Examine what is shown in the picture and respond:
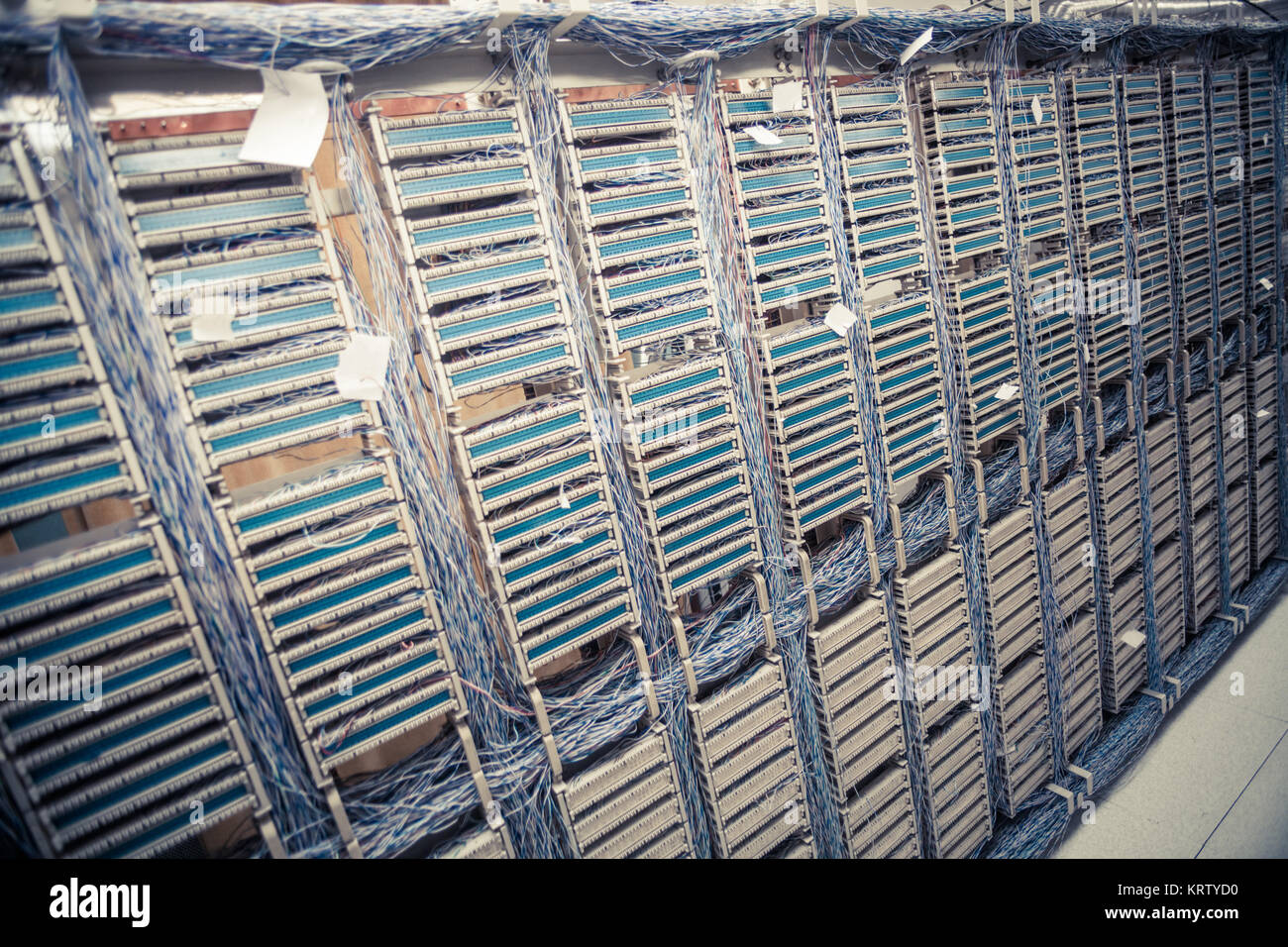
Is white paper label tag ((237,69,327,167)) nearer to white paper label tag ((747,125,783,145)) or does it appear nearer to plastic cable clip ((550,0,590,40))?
plastic cable clip ((550,0,590,40))

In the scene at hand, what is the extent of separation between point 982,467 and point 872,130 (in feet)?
4.35

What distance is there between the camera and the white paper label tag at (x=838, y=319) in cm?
212

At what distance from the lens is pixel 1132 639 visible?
3.29m

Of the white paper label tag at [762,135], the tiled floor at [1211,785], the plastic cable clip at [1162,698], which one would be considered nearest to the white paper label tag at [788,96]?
the white paper label tag at [762,135]

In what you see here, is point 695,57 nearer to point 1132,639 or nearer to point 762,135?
point 762,135

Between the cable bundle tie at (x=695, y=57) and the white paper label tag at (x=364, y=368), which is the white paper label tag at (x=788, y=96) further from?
the white paper label tag at (x=364, y=368)

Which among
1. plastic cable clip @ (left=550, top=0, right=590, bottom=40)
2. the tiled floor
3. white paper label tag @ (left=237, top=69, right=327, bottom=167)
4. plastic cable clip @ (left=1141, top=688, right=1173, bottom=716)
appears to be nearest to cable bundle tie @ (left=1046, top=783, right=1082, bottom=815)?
the tiled floor

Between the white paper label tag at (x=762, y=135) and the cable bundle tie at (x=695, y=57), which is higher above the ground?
the cable bundle tie at (x=695, y=57)

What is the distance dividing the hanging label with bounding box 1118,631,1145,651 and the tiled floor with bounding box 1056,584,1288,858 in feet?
1.50

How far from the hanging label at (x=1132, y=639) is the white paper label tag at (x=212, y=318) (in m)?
3.76

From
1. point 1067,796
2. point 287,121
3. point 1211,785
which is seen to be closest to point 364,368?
point 287,121

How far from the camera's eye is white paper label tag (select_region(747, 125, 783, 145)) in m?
1.93
